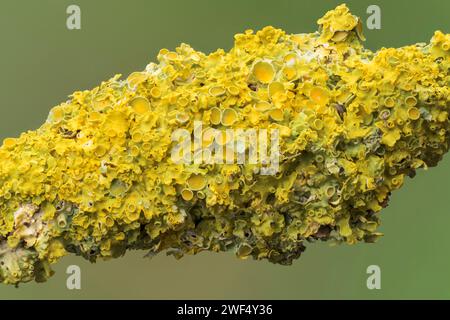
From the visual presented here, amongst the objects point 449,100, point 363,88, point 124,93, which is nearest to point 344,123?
point 363,88

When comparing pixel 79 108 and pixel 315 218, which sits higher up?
pixel 79 108

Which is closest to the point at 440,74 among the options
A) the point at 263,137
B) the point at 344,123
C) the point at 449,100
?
the point at 449,100

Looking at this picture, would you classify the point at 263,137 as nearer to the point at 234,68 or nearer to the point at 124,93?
the point at 234,68

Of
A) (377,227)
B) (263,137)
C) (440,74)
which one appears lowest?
(377,227)

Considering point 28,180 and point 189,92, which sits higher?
point 189,92

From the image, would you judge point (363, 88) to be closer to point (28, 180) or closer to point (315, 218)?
point (315, 218)
